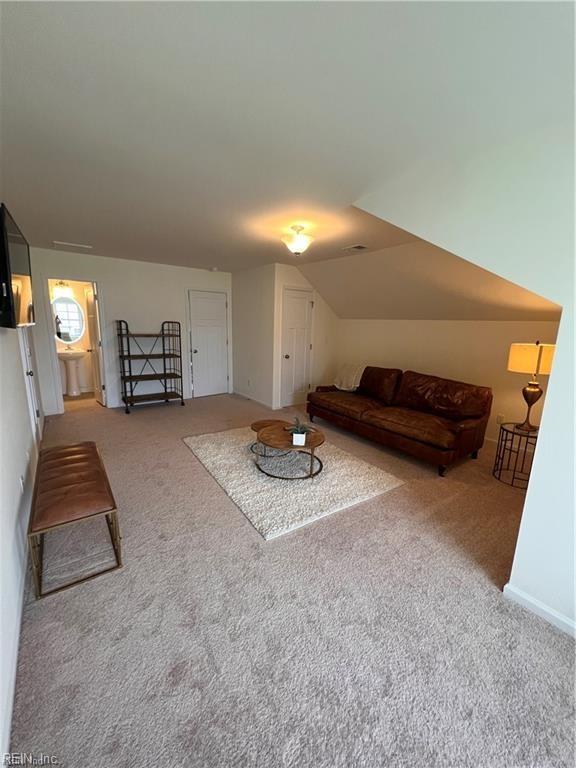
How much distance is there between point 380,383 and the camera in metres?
4.41

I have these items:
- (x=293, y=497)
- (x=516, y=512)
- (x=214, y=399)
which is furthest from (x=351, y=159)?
(x=214, y=399)

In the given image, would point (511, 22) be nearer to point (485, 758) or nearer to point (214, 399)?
point (485, 758)

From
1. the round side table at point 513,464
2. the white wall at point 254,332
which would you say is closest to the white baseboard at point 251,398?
the white wall at point 254,332

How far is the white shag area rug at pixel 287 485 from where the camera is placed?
2.40 metres

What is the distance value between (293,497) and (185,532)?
2.98 ft

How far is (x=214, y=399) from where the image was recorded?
5934 mm

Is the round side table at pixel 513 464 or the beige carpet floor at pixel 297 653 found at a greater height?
the round side table at pixel 513 464

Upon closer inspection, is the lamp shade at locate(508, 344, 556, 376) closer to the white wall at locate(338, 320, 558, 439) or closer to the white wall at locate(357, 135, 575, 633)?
the white wall at locate(338, 320, 558, 439)

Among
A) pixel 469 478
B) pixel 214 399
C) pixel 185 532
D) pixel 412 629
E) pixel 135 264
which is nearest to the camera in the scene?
pixel 412 629

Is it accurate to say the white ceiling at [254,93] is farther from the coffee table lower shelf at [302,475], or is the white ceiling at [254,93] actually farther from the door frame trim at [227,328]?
the door frame trim at [227,328]

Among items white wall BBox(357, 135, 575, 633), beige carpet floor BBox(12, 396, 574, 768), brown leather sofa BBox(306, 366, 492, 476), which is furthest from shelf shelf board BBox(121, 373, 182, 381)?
white wall BBox(357, 135, 575, 633)

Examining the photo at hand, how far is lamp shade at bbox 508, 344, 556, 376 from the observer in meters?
2.65

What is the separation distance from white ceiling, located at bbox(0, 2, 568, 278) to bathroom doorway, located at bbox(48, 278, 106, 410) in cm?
381

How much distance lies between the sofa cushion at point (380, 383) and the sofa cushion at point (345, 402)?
0.43 ft
